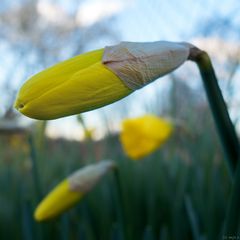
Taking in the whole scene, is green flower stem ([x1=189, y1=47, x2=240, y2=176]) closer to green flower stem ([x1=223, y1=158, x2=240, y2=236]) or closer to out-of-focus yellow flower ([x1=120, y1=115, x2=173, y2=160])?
green flower stem ([x1=223, y1=158, x2=240, y2=236])

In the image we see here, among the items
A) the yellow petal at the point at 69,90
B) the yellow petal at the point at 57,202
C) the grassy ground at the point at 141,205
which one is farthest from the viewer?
the grassy ground at the point at 141,205

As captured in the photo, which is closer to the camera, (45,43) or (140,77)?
(140,77)

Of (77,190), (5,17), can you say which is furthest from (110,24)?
(77,190)

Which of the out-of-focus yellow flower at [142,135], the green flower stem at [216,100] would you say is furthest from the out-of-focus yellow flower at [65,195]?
the out-of-focus yellow flower at [142,135]

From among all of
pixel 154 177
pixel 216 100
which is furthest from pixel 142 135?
pixel 216 100

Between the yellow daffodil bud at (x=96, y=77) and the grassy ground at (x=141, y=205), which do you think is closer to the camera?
the yellow daffodil bud at (x=96, y=77)

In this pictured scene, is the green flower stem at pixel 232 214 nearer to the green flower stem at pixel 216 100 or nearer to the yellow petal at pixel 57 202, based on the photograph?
the green flower stem at pixel 216 100

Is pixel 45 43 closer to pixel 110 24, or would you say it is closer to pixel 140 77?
pixel 110 24
